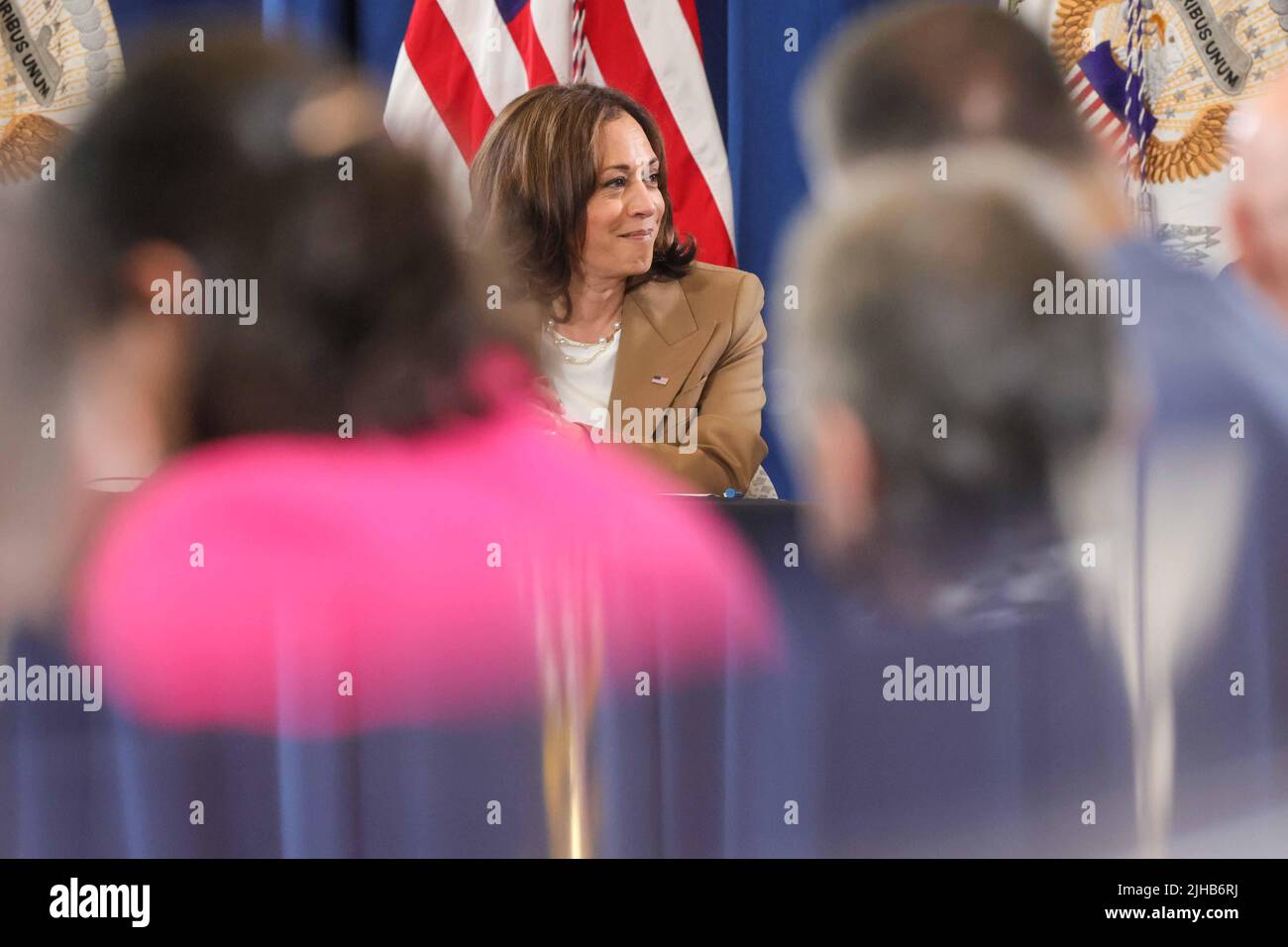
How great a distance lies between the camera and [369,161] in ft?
7.18

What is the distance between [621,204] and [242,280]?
0.60m

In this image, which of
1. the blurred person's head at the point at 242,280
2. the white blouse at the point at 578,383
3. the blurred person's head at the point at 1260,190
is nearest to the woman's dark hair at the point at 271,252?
the blurred person's head at the point at 242,280

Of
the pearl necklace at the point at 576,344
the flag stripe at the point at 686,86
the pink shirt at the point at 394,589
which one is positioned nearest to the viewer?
the pink shirt at the point at 394,589

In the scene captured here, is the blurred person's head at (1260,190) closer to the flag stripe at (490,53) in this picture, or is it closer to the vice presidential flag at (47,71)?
the flag stripe at (490,53)

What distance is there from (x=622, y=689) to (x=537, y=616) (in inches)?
6.6

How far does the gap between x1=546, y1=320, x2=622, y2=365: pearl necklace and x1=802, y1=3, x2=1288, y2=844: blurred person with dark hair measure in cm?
42

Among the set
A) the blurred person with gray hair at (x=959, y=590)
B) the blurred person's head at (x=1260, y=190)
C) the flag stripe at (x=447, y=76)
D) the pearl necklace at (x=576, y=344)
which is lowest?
the blurred person with gray hair at (x=959, y=590)

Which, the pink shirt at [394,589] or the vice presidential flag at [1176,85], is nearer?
the pink shirt at [394,589]

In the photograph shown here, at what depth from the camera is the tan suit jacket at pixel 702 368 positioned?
2.17 m

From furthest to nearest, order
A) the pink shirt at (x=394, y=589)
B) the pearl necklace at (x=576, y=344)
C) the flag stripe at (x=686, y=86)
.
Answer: the flag stripe at (x=686, y=86)
the pearl necklace at (x=576, y=344)
the pink shirt at (x=394, y=589)

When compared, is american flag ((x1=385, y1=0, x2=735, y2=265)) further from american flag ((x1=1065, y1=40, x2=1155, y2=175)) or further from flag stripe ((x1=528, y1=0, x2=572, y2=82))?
american flag ((x1=1065, y1=40, x2=1155, y2=175))

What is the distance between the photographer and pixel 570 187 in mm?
2174

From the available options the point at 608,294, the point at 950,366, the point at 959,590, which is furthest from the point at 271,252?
the point at 959,590

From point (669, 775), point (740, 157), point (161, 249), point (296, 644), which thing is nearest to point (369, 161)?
point (161, 249)
